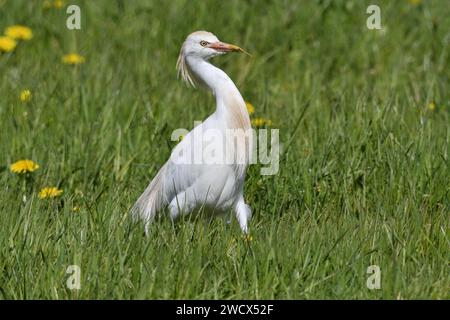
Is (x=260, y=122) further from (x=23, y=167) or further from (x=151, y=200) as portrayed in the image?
(x=23, y=167)

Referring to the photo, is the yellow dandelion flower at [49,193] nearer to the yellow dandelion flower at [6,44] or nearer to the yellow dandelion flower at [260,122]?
the yellow dandelion flower at [260,122]

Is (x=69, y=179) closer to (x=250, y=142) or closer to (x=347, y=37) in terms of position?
(x=250, y=142)

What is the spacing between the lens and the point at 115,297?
12.6 feet

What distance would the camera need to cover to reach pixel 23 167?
518 centimetres

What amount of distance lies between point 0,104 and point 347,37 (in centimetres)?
275

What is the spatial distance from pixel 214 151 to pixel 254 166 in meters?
0.56

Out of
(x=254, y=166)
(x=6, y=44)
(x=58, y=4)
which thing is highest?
(x=58, y=4)

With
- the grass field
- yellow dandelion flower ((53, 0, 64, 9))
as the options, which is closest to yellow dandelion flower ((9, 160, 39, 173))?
the grass field

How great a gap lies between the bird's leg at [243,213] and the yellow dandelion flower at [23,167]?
1144 millimetres

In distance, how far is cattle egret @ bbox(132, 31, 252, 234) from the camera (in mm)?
4613

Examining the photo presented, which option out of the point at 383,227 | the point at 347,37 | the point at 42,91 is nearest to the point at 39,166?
the point at 42,91

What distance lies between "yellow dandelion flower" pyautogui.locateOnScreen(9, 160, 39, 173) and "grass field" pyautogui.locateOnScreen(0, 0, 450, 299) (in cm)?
9

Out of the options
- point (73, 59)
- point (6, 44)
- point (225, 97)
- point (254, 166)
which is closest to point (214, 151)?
point (225, 97)

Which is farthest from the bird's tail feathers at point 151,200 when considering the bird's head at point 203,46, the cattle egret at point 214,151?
the bird's head at point 203,46
